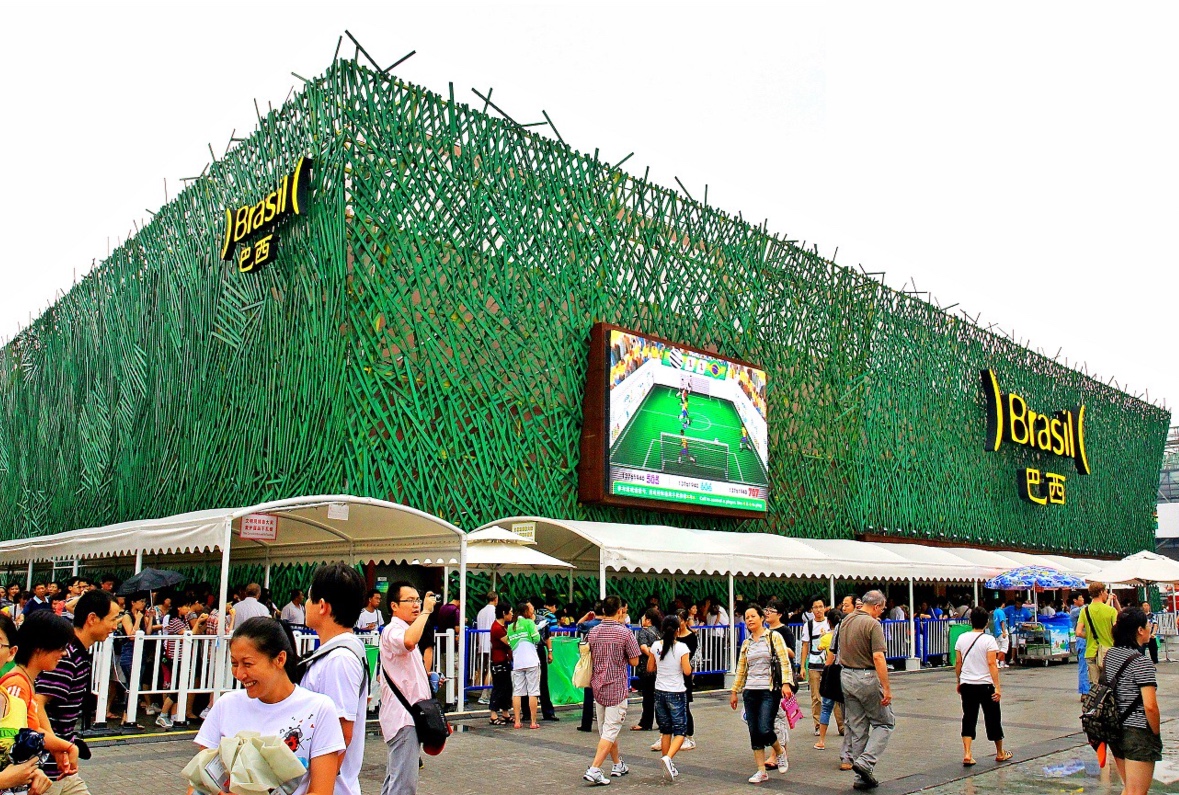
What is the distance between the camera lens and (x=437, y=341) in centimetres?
1844

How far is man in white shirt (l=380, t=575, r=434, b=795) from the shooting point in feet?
19.0

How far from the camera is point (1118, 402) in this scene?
140 feet

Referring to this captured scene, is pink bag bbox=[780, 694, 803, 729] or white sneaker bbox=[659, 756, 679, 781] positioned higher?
pink bag bbox=[780, 694, 803, 729]

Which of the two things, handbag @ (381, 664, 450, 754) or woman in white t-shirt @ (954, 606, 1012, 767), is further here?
woman in white t-shirt @ (954, 606, 1012, 767)

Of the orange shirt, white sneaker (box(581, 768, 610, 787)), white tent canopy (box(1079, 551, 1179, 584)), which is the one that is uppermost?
white tent canopy (box(1079, 551, 1179, 584))

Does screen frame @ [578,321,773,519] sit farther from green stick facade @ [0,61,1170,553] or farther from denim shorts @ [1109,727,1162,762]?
denim shorts @ [1109,727,1162,762]

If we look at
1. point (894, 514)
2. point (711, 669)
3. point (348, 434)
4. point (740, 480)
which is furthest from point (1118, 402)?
point (348, 434)

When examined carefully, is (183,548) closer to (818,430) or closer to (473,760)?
(473,760)

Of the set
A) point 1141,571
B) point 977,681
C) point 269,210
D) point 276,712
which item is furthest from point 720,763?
point 1141,571

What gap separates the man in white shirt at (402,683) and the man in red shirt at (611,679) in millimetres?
2989

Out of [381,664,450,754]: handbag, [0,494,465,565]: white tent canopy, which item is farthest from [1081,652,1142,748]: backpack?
[0,494,465,565]: white tent canopy

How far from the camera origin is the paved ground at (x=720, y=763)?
877 centimetres

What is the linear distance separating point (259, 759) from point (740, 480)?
20.6 metres

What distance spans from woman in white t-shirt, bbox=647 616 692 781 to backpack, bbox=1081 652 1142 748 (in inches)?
140
